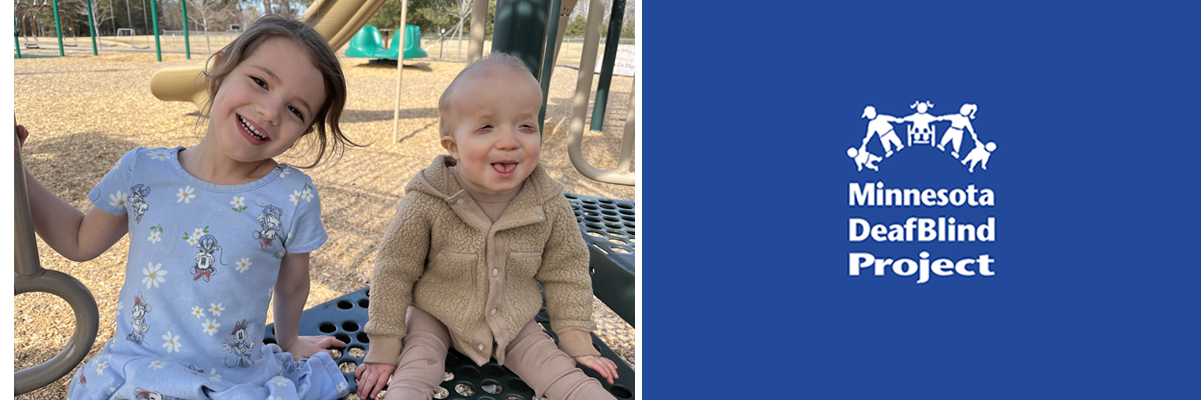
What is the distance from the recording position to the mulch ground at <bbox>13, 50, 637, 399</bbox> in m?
2.79

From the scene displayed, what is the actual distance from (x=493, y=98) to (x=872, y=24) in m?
0.63

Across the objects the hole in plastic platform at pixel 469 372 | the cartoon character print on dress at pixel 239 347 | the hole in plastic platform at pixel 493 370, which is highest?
the cartoon character print on dress at pixel 239 347

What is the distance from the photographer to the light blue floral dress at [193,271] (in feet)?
3.81

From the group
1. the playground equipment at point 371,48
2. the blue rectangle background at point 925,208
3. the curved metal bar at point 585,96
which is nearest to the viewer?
the blue rectangle background at point 925,208

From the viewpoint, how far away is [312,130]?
134 centimetres

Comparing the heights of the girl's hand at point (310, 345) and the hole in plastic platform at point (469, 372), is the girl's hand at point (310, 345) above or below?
above

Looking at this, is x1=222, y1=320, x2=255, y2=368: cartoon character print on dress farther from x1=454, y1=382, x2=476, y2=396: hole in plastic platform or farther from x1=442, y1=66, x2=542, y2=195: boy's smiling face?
x1=442, y1=66, x2=542, y2=195: boy's smiling face

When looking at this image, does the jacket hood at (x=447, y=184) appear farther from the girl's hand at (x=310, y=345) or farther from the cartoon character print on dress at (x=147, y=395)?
the cartoon character print on dress at (x=147, y=395)

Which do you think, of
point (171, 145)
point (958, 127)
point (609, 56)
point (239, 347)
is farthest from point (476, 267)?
point (171, 145)

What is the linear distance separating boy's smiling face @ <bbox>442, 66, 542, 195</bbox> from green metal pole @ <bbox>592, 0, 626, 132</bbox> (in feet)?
9.36

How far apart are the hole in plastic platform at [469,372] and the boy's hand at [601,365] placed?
196mm

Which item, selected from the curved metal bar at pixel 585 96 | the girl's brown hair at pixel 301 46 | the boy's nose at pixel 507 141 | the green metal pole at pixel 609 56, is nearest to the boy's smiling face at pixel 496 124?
the boy's nose at pixel 507 141

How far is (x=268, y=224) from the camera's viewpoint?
122cm

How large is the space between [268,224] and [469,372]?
0.45 metres
